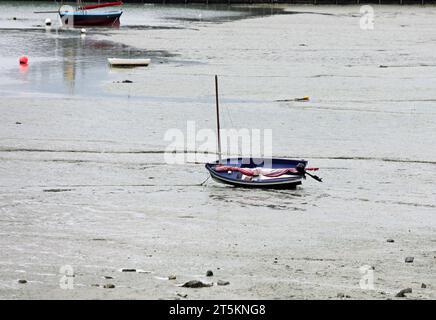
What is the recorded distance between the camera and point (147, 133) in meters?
29.3

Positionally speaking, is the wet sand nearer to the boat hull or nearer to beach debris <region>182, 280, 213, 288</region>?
beach debris <region>182, 280, 213, 288</region>

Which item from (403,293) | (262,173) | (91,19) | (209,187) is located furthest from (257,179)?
(91,19)

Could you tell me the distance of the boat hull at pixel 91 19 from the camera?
258 ft

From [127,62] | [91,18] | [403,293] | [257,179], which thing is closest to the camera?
[403,293]

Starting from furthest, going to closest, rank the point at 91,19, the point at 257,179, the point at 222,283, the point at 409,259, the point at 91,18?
the point at 91,19 → the point at 91,18 → the point at 257,179 → the point at 409,259 → the point at 222,283

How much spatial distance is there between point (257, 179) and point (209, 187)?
1.15 metres

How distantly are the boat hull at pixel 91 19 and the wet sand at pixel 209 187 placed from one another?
101ft

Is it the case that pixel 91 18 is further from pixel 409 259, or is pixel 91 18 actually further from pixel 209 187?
pixel 409 259

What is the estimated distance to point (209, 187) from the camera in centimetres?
2305

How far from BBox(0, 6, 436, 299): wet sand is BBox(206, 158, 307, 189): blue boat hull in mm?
242

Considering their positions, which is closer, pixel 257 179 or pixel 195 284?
pixel 195 284

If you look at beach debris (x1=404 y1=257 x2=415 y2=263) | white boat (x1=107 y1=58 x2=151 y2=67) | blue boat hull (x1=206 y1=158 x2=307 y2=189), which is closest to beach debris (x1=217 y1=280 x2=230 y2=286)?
beach debris (x1=404 y1=257 x2=415 y2=263)

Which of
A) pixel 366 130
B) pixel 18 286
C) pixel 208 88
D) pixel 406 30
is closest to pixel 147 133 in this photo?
pixel 366 130
